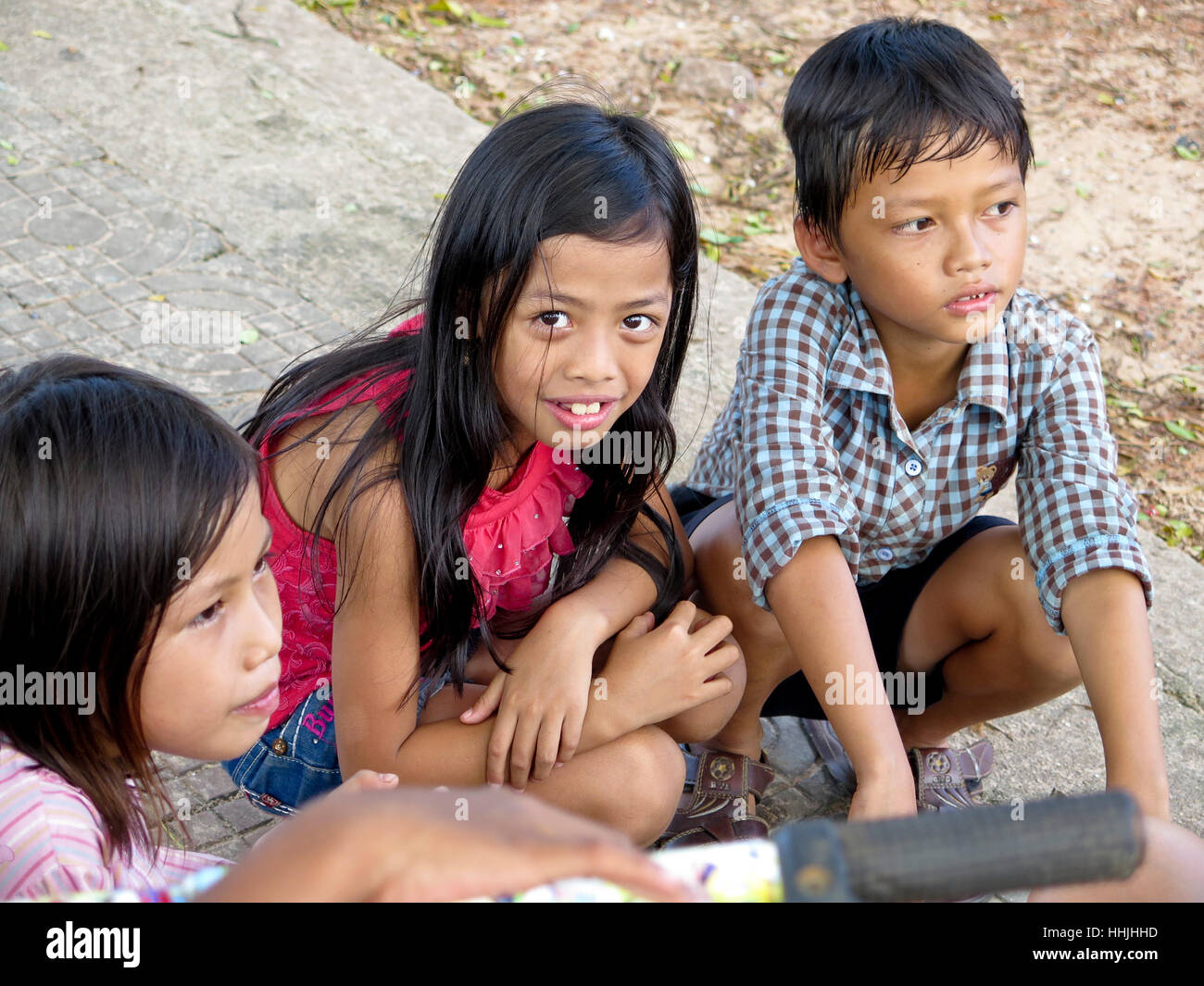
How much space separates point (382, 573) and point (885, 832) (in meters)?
1.29

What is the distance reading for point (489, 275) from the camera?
1.83 m

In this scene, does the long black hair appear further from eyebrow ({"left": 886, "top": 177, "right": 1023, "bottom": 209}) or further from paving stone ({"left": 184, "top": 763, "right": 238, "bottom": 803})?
paving stone ({"left": 184, "top": 763, "right": 238, "bottom": 803})

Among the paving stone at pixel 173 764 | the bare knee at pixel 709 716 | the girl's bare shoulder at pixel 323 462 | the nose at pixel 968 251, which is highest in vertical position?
the nose at pixel 968 251

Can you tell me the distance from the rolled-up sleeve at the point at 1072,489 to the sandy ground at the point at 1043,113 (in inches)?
55.1

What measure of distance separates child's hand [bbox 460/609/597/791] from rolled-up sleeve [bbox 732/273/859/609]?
0.34 metres

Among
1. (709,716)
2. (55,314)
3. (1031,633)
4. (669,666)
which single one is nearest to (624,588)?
(669,666)

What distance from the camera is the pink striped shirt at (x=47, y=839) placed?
51.1 inches

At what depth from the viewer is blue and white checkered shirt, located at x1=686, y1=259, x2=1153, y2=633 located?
81.6 inches

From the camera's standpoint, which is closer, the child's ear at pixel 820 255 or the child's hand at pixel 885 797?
the child's hand at pixel 885 797

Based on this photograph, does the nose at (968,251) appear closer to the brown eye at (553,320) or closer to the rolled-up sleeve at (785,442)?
the rolled-up sleeve at (785,442)

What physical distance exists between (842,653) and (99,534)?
1107 mm

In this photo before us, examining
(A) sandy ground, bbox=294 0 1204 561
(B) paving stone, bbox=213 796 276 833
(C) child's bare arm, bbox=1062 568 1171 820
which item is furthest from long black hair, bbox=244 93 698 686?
(A) sandy ground, bbox=294 0 1204 561

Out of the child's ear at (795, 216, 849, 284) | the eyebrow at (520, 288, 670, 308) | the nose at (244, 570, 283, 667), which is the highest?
the child's ear at (795, 216, 849, 284)

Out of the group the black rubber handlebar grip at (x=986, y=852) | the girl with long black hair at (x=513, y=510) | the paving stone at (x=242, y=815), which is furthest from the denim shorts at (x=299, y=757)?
the black rubber handlebar grip at (x=986, y=852)
